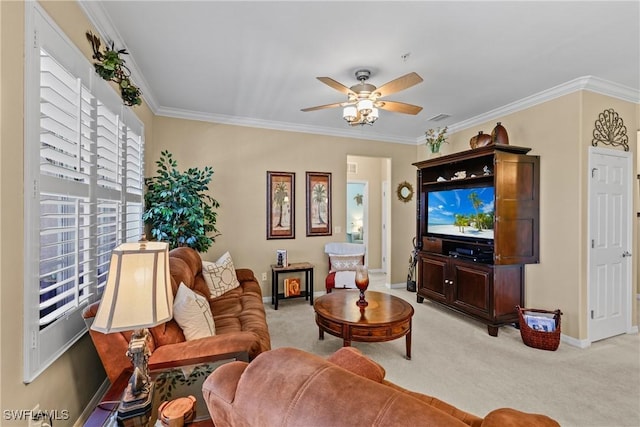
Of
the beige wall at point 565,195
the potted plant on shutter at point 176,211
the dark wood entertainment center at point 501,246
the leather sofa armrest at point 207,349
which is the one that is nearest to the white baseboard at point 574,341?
the beige wall at point 565,195

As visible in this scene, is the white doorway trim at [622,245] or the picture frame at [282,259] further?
the picture frame at [282,259]

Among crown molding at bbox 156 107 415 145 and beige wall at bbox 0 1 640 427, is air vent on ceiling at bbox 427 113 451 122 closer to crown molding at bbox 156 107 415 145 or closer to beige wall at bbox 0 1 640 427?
beige wall at bbox 0 1 640 427

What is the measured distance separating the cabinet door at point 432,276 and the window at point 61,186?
388 centimetres

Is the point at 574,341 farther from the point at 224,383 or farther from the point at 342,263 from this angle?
the point at 224,383

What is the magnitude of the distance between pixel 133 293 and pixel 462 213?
4.02 metres

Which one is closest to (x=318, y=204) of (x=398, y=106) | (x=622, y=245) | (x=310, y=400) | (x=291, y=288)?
(x=291, y=288)

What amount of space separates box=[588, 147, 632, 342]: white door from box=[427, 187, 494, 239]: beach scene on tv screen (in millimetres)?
972

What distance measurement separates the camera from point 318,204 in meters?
4.84

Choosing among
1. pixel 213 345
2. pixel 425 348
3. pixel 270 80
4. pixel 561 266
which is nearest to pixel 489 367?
pixel 425 348

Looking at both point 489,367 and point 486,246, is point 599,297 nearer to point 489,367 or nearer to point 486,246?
point 486,246

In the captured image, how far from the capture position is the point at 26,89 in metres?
1.25

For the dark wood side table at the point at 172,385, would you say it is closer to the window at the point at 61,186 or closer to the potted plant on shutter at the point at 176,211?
the window at the point at 61,186

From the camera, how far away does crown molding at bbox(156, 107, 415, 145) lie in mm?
4027

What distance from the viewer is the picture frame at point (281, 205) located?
178 inches
